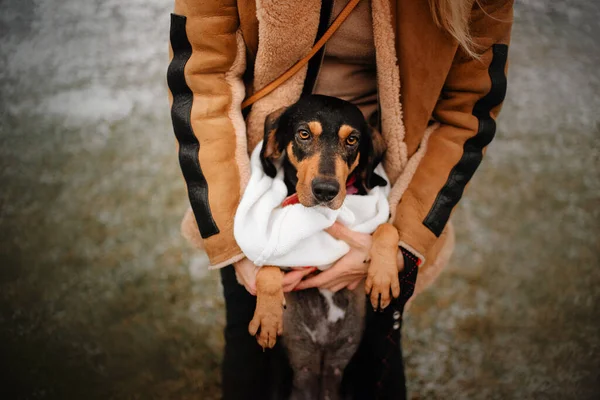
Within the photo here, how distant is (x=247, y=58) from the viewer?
1.20m

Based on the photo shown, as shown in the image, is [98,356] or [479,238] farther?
[479,238]

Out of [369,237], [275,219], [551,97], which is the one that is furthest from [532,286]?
[275,219]

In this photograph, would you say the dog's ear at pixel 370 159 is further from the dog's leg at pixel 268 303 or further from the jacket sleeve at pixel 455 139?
the dog's leg at pixel 268 303

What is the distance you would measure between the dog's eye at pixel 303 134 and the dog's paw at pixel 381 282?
370mm

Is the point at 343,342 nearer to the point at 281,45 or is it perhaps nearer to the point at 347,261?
the point at 347,261

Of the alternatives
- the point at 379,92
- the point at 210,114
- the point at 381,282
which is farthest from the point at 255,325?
the point at 379,92

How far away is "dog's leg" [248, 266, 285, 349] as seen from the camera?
1.10 meters

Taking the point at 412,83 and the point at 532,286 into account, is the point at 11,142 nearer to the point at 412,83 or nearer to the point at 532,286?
the point at 412,83

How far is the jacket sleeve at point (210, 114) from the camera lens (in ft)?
3.57

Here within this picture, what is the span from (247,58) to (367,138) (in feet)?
1.30

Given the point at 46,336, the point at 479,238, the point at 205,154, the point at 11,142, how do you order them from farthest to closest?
the point at 479,238 < the point at 11,142 < the point at 46,336 < the point at 205,154

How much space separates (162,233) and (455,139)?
4.65 feet

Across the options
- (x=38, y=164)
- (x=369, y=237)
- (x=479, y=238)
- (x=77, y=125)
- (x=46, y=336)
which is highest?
(x=77, y=125)

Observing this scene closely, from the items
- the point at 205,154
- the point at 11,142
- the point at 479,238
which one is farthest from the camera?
the point at 479,238
